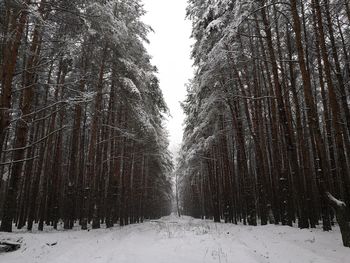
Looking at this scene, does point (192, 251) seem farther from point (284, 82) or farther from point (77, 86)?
point (284, 82)

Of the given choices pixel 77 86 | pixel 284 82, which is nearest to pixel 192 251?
pixel 77 86

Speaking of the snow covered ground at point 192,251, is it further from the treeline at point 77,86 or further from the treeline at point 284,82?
the treeline at point 77,86

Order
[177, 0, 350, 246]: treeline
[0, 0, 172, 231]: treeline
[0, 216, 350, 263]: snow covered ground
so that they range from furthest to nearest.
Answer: [0, 0, 172, 231]: treeline, [177, 0, 350, 246]: treeline, [0, 216, 350, 263]: snow covered ground

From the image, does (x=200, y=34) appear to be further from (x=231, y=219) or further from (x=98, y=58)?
(x=231, y=219)

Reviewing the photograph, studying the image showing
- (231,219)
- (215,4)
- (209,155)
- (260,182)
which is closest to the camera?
(215,4)

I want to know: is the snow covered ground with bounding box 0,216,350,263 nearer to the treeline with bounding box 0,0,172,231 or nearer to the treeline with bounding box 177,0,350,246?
the treeline with bounding box 177,0,350,246

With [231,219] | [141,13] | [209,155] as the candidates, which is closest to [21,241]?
[141,13]

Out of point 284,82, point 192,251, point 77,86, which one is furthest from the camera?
point 284,82

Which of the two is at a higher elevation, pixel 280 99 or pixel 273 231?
pixel 280 99

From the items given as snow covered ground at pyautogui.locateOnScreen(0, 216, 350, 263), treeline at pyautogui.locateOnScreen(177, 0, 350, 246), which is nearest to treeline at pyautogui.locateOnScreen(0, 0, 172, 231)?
snow covered ground at pyautogui.locateOnScreen(0, 216, 350, 263)

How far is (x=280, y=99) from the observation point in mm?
10406

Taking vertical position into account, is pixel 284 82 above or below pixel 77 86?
above

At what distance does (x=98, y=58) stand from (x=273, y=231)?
12.3 m

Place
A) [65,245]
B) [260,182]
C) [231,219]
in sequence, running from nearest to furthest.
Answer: [65,245]
[260,182]
[231,219]
